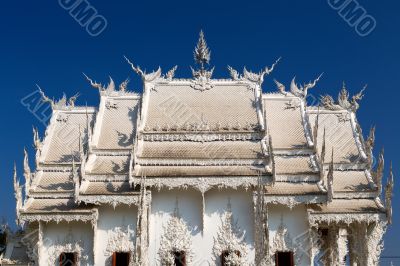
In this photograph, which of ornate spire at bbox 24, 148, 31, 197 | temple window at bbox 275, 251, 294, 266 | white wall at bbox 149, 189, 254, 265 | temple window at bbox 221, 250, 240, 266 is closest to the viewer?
temple window at bbox 221, 250, 240, 266

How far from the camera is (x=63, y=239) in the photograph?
58.4ft

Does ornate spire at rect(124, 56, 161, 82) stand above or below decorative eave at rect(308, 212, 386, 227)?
above

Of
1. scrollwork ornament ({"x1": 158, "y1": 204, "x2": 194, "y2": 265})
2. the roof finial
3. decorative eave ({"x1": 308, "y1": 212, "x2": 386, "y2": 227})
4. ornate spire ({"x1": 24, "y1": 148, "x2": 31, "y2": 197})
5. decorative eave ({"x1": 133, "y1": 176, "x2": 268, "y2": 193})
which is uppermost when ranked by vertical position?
the roof finial

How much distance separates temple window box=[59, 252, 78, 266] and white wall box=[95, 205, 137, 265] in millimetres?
775

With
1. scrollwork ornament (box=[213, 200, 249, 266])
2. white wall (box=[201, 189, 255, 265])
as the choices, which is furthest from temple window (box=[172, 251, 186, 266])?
scrollwork ornament (box=[213, 200, 249, 266])

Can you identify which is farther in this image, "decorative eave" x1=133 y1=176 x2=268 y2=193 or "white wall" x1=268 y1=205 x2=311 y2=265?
"white wall" x1=268 y1=205 x2=311 y2=265

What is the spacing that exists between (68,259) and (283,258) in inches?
272

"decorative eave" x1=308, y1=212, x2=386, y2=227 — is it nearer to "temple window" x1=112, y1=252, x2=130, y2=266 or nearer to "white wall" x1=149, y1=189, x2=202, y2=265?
"white wall" x1=149, y1=189, x2=202, y2=265

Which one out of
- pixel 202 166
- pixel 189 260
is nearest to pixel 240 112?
pixel 202 166

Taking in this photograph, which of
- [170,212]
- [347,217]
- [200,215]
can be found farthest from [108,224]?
[347,217]

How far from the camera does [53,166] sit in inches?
755

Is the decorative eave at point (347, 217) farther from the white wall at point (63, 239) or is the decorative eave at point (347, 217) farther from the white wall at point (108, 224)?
the white wall at point (63, 239)

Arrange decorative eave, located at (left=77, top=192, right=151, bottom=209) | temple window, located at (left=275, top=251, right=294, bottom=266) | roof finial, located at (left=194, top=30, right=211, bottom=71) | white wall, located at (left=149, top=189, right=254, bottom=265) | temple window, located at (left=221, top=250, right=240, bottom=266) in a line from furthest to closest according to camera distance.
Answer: roof finial, located at (left=194, top=30, right=211, bottom=71), temple window, located at (left=275, top=251, right=294, bottom=266), white wall, located at (left=149, top=189, right=254, bottom=265), temple window, located at (left=221, top=250, right=240, bottom=266), decorative eave, located at (left=77, top=192, right=151, bottom=209)

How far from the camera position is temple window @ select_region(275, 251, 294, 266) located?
17.5 meters
